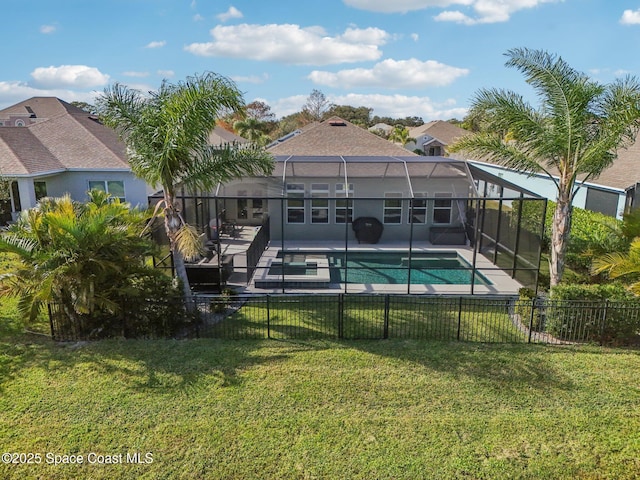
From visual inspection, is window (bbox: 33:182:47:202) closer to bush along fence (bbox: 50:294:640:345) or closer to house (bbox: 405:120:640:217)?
bush along fence (bbox: 50:294:640:345)

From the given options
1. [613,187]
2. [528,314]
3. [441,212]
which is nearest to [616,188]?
[613,187]

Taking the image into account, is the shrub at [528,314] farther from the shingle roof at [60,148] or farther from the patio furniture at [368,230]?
the shingle roof at [60,148]

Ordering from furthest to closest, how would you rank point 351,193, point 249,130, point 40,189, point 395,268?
point 249,130 < point 40,189 < point 351,193 < point 395,268

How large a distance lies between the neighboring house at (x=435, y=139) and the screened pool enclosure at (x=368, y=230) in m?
Result: 30.9

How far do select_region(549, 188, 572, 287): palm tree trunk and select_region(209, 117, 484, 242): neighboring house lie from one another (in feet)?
16.8

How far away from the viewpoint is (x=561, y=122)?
32.1 feet

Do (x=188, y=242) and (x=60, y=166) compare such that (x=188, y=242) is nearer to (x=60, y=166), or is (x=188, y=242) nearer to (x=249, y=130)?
(x=60, y=166)

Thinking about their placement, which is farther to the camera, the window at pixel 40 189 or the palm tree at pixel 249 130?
the palm tree at pixel 249 130

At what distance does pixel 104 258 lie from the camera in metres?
8.50

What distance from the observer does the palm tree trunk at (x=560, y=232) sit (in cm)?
1005

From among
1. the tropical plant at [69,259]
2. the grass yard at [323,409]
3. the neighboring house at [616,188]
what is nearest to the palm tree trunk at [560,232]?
the grass yard at [323,409]

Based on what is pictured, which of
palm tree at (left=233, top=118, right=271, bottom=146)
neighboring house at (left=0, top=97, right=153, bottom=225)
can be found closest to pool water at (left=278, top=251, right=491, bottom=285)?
neighboring house at (left=0, top=97, right=153, bottom=225)

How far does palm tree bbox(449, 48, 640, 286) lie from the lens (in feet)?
31.3

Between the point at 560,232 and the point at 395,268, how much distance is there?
4313 millimetres
